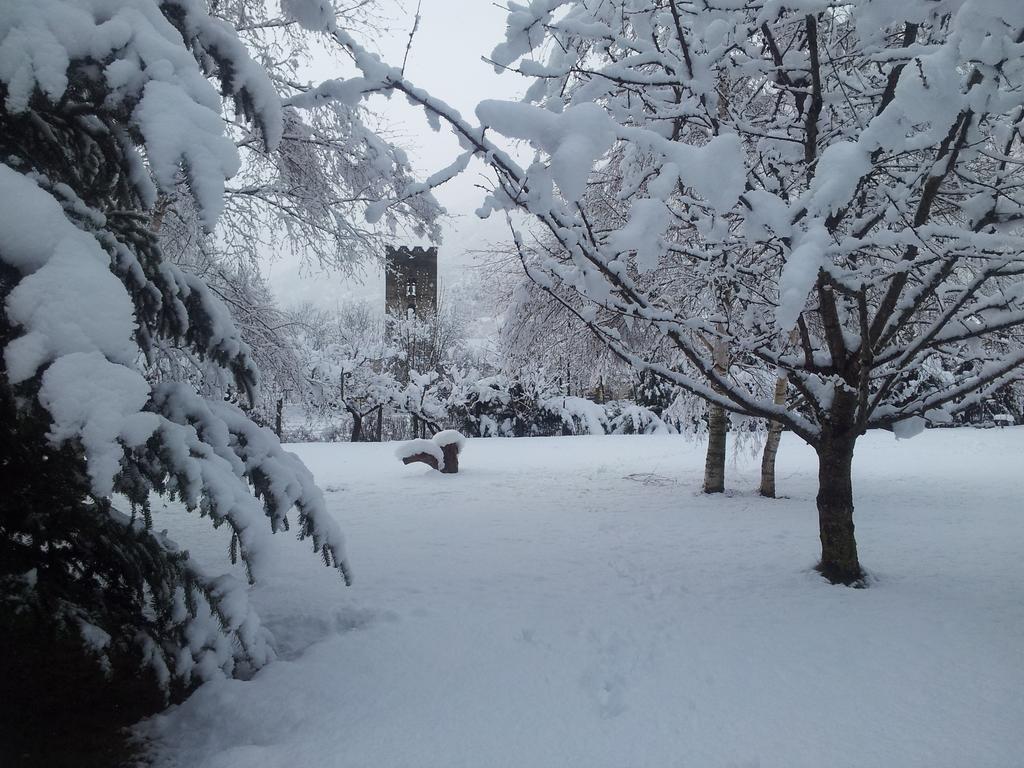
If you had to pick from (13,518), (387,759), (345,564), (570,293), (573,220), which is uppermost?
(570,293)

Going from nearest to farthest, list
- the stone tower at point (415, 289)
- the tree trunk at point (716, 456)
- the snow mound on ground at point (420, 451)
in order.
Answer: the tree trunk at point (716, 456) < the snow mound on ground at point (420, 451) < the stone tower at point (415, 289)

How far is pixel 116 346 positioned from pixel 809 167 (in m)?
3.26

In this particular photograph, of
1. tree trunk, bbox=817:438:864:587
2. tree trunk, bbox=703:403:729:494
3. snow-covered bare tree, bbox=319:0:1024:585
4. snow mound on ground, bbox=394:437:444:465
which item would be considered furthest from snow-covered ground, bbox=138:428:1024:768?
snow mound on ground, bbox=394:437:444:465

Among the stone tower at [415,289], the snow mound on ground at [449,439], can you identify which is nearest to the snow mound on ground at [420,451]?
the snow mound on ground at [449,439]

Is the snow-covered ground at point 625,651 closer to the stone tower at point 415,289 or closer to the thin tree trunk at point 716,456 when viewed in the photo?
the thin tree trunk at point 716,456

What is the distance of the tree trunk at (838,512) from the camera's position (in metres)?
3.62

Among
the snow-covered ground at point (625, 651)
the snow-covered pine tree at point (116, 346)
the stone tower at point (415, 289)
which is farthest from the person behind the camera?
the stone tower at point (415, 289)

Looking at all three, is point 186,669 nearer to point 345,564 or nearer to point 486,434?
point 345,564

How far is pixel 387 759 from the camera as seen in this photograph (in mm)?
1968

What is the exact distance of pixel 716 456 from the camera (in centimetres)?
741

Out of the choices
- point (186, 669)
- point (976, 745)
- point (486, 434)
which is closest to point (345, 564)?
point (186, 669)

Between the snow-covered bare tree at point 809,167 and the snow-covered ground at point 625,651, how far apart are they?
81cm

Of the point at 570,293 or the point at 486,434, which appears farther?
the point at 486,434

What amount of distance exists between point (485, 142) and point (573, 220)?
82 centimetres
